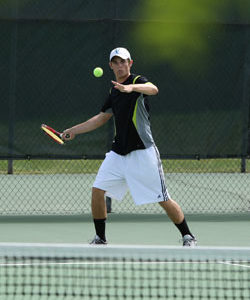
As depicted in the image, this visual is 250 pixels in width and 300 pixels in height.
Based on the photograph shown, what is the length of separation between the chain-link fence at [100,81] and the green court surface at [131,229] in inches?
18.4

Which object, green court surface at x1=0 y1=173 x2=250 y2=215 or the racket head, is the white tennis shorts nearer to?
the racket head

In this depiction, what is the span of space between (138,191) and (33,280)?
119 cm

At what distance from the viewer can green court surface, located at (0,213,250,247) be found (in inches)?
262

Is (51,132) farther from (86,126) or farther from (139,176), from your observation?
(139,176)

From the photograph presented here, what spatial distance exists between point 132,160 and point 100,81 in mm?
2137

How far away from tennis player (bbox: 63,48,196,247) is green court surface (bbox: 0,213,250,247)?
0.64 meters

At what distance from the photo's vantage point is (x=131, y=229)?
7.24 m

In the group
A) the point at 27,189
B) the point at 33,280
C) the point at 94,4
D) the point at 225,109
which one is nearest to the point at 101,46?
the point at 94,4

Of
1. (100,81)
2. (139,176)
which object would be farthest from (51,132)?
(100,81)

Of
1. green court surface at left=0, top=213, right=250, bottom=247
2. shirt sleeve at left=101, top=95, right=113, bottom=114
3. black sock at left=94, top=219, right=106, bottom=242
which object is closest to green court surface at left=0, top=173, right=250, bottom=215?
green court surface at left=0, top=213, right=250, bottom=247

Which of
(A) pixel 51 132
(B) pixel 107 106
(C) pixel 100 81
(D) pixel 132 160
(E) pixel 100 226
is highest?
(C) pixel 100 81

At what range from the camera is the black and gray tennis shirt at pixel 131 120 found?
19.0 feet

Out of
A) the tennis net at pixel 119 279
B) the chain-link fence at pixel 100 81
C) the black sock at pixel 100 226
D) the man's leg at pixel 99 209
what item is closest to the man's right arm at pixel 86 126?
the man's leg at pixel 99 209

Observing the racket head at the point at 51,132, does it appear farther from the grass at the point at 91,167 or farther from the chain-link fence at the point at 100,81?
the grass at the point at 91,167
